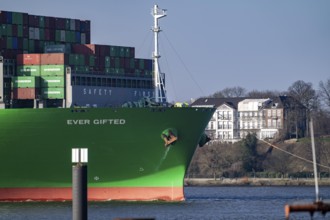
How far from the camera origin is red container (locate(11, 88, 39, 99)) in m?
69.0

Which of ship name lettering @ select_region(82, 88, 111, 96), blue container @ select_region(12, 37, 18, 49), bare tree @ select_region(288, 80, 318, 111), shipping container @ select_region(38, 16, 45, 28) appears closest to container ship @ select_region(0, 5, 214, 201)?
ship name lettering @ select_region(82, 88, 111, 96)

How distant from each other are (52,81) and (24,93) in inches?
68.9

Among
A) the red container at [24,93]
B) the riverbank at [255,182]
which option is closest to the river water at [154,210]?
the red container at [24,93]

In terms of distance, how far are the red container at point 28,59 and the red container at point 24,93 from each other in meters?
1.75

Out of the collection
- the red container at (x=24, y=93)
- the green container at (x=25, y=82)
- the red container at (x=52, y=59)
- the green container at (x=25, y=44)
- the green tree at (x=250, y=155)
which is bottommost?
the green tree at (x=250, y=155)

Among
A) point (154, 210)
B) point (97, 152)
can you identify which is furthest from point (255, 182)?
point (154, 210)

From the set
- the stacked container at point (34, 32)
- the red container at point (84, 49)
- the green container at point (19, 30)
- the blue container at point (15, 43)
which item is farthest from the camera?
the red container at point (84, 49)

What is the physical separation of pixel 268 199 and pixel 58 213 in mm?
21167

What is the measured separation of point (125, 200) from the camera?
2638 inches

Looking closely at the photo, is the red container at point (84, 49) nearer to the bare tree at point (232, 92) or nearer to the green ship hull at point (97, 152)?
the green ship hull at point (97, 152)

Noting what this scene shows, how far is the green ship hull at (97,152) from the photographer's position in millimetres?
67125

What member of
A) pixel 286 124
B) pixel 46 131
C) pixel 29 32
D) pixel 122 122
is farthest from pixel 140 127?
pixel 286 124

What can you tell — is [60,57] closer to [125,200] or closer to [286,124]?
[125,200]

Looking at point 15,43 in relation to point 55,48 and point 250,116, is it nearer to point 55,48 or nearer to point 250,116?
point 55,48
